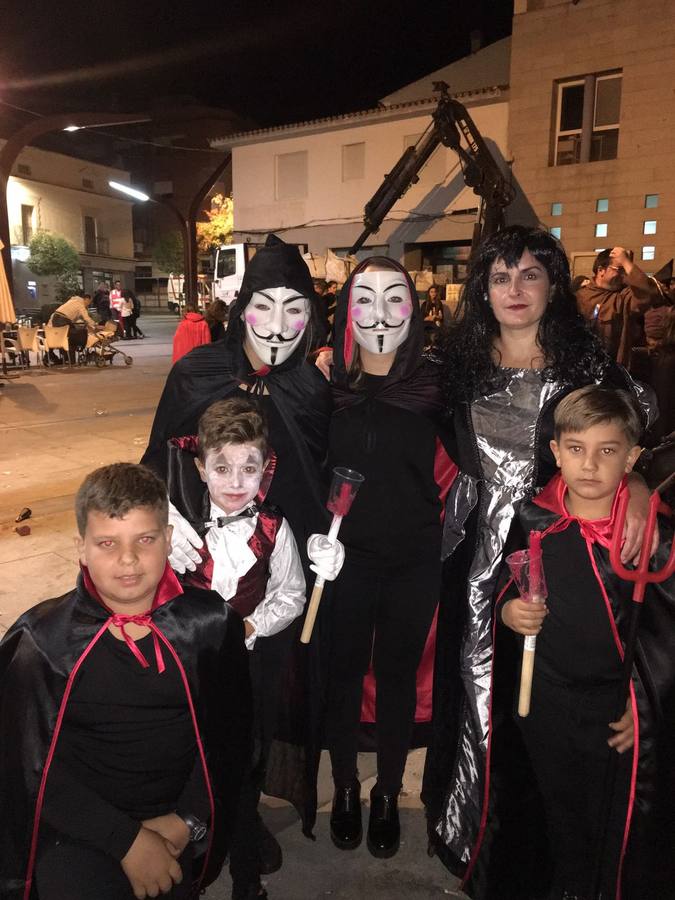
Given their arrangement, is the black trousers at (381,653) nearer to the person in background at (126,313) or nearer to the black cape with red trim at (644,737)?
the black cape with red trim at (644,737)

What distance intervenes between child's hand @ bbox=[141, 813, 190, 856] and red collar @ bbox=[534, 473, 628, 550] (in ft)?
3.91

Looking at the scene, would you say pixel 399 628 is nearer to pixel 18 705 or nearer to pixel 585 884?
pixel 585 884

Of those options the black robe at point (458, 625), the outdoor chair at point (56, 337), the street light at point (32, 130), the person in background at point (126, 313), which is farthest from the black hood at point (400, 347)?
the person in background at point (126, 313)

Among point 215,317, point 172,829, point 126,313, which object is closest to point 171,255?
point 126,313

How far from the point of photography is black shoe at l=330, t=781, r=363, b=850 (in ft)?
7.47

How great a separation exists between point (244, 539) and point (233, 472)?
0.21 metres

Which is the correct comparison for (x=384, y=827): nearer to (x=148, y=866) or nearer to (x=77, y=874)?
(x=148, y=866)

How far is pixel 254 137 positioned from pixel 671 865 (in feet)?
77.4

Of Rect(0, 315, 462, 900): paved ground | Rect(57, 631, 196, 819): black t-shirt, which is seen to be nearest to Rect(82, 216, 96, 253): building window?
Rect(0, 315, 462, 900): paved ground

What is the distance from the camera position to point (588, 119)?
14078 mm

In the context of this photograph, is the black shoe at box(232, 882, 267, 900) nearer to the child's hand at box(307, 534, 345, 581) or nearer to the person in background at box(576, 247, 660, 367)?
the child's hand at box(307, 534, 345, 581)

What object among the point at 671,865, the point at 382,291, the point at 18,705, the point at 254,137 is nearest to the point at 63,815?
the point at 18,705

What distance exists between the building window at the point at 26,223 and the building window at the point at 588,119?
2716 cm

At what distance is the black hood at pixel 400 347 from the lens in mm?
2367
